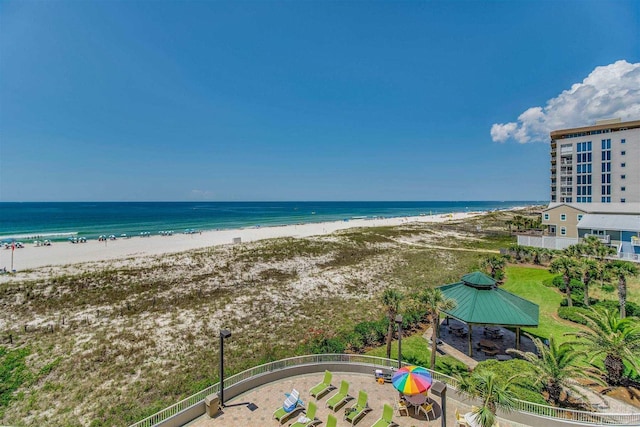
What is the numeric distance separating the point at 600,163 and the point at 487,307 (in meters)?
48.8

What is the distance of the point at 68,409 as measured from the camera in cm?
1159

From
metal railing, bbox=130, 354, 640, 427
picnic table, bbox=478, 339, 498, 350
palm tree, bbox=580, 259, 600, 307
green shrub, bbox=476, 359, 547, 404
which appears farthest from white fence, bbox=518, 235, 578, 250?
metal railing, bbox=130, 354, 640, 427

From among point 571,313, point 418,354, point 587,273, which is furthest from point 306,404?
point 587,273

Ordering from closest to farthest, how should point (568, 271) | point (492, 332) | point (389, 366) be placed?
point (389, 366)
point (492, 332)
point (568, 271)

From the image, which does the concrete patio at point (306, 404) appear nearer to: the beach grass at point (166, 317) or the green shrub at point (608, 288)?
the beach grass at point (166, 317)

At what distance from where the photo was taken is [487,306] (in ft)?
51.8

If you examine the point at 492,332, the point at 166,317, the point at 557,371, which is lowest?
the point at 492,332

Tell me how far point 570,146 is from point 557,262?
3895 centimetres

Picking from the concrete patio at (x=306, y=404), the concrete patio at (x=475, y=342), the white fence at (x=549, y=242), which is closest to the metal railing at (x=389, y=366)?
the concrete patio at (x=306, y=404)

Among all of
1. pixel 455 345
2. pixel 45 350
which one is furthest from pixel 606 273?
pixel 45 350

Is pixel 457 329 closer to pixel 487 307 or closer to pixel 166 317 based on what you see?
pixel 487 307

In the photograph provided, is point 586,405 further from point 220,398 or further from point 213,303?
point 213,303

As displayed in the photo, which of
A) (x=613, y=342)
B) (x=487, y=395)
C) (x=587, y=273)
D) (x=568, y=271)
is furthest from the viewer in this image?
(x=568, y=271)

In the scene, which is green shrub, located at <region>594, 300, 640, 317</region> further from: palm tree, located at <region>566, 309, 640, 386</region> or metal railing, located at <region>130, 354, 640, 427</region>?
metal railing, located at <region>130, 354, 640, 427</region>
